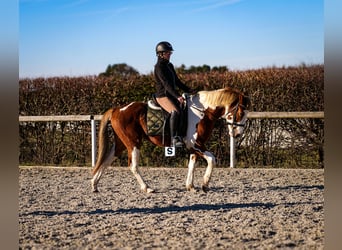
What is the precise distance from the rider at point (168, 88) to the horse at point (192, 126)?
9.0 inches

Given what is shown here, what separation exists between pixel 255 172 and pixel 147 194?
322cm

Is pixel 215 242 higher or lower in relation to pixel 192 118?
lower

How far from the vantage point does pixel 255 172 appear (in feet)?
34.3

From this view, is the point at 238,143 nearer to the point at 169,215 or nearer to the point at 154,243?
the point at 169,215

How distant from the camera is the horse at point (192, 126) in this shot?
7867 mm

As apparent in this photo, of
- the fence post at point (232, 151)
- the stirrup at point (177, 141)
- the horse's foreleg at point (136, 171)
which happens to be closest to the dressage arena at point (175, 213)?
the horse's foreleg at point (136, 171)

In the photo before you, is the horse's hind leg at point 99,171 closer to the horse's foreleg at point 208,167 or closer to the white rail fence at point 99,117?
the horse's foreleg at point 208,167

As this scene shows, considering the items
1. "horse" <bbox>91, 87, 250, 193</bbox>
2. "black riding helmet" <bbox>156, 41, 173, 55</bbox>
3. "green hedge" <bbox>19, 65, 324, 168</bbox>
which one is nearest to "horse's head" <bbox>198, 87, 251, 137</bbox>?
"horse" <bbox>91, 87, 250, 193</bbox>

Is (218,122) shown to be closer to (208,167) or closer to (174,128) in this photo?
(174,128)

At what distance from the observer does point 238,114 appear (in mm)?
7832

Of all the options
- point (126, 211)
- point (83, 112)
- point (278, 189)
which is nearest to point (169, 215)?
point (126, 211)

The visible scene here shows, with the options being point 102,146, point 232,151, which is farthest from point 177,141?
point 232,151

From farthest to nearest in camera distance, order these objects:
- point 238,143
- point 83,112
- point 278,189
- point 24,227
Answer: point 83,112
point 238,143
point 278,189
point 24,227

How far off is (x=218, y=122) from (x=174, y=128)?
11.8 feet
